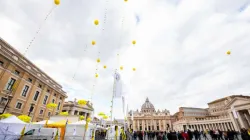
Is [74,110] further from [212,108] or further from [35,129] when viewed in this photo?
[212,108]

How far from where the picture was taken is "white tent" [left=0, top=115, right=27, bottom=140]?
10.5m

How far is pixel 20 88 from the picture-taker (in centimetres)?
2295

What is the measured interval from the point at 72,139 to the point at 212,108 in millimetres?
96520

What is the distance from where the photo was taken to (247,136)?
1116 cm

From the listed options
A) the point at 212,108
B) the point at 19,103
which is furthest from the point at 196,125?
the point at 19,103

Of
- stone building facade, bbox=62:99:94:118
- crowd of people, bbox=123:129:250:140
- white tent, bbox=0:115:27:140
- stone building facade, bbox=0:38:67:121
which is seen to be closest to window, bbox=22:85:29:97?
stone building facade, bbox=0:38:67:121

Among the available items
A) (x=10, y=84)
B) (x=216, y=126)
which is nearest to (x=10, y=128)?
(x=10, y=84)

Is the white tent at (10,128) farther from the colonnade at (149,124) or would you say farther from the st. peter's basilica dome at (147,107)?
the st. peter's basilica dome at (147,107)

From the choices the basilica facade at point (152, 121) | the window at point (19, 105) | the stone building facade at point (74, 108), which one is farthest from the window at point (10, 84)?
the basilica facade at point (152, 121)

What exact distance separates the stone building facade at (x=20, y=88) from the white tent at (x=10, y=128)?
7307mm

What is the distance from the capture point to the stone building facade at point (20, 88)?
1999 centimetres

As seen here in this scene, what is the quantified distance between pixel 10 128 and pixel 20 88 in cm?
1523

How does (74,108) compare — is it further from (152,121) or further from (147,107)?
(147,107)

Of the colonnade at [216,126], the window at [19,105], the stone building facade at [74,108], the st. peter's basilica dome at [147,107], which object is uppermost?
the st. peter's basilica dome at [147,107]
